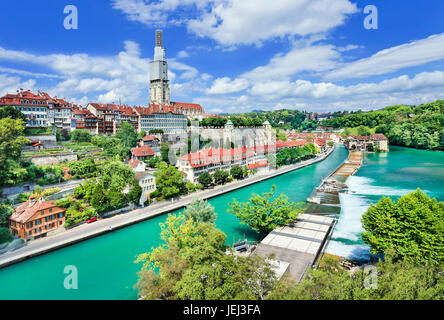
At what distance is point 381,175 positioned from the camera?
4284 centimetres

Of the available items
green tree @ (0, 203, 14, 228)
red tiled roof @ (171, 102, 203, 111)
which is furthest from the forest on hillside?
green tree @ (0, 203, 14, 228)

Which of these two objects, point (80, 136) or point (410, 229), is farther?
point (80, 136)

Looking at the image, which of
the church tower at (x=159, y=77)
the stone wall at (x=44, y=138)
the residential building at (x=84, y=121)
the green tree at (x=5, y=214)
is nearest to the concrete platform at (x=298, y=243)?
the green tree at (x=5, y=214)

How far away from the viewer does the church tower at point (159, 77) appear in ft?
243

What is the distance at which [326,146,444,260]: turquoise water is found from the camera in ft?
62.1

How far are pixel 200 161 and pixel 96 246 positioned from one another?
17.7 m

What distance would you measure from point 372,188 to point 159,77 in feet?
202

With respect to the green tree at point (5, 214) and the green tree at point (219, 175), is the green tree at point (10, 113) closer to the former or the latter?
the green tree at point (5, 214)

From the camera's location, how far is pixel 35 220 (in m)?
19.1

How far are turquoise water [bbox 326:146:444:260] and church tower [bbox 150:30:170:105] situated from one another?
54.4 metres

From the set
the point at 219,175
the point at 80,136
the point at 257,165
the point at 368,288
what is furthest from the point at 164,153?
the point at 368,288

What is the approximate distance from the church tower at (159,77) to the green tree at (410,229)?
67.4m

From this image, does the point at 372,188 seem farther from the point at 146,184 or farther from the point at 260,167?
the point at 146,184
